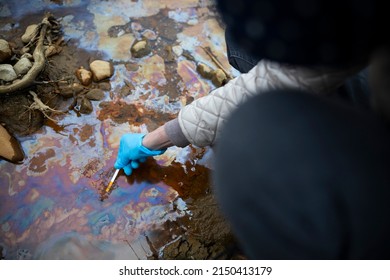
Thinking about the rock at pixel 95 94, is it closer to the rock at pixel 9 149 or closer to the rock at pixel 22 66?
the rock at pixel 22 66

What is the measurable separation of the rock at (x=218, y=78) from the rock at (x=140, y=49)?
419 mm

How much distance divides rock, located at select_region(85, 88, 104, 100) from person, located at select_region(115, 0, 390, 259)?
4.32 feet

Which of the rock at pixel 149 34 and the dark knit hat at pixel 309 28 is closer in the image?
the dark knit hat at pixel 309 28

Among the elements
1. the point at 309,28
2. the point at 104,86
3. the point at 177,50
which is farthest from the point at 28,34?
the point at 309,28

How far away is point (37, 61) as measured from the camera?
1.98 metres

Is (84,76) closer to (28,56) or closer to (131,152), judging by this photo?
(28,56)

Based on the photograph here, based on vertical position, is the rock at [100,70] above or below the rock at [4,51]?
below

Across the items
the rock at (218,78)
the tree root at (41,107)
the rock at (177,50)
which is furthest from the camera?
the rock at (177,50)

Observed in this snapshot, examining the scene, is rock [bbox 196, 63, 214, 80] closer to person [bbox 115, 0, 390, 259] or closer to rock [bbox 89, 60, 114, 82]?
rock [bbox 89, 60, 114, 82]

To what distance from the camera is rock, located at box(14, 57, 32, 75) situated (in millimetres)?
1936

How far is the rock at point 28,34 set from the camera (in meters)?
2.12

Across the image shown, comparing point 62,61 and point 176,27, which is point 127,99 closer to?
point 62,61

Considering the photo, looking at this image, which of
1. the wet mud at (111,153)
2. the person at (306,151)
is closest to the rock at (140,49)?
the wet mud at (111,153)
